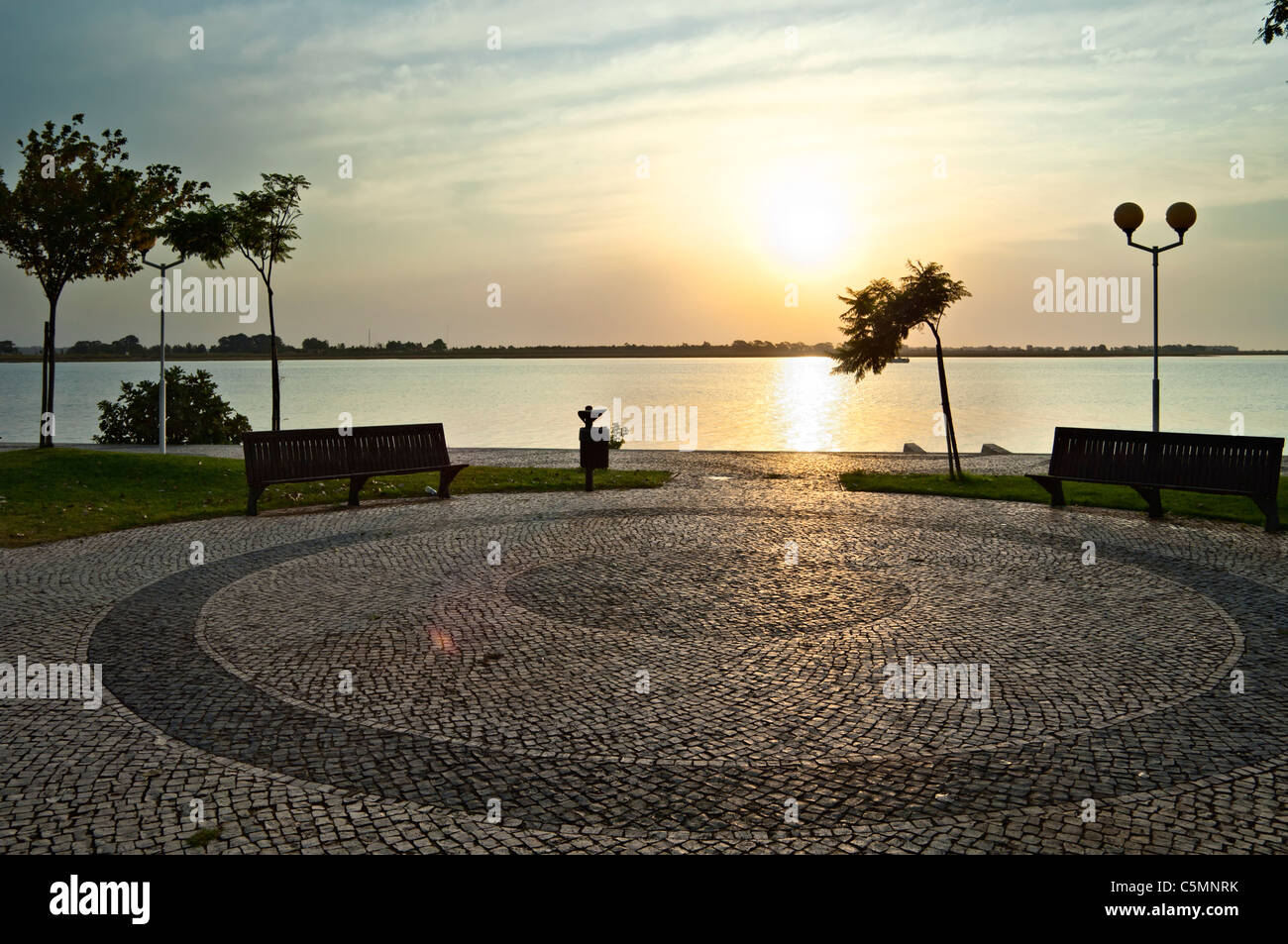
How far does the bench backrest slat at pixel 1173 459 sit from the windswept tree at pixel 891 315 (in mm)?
3514

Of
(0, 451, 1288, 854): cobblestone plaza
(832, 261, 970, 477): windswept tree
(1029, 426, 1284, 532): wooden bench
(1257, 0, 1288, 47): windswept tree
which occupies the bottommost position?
(0, 451, 1288, 854): cobblestone plaza

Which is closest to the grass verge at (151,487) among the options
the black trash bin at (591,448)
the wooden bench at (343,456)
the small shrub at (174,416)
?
the black trash bin at (591,448)

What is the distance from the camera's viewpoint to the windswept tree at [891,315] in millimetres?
16844

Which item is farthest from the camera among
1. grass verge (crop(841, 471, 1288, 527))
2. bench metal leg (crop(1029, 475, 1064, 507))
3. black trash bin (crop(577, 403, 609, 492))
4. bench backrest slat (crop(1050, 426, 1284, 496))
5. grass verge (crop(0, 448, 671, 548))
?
black trash bin (crop(577, 403, 609, 492))

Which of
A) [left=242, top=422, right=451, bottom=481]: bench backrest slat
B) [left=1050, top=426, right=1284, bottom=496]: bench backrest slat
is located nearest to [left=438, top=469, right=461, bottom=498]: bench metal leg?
[left=242, top=422, right=451, bottom=481]: bench backrest slat

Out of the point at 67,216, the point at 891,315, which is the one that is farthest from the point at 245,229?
the point at 891,315

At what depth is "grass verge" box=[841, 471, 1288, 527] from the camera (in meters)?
12.7

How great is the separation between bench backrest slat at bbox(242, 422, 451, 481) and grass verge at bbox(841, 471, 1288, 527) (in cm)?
732

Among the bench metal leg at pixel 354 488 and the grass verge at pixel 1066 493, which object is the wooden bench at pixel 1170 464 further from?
the bench metal leg at pixel 354 488

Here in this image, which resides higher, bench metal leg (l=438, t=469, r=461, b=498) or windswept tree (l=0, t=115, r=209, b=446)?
windswept tree (l=0, t=115, r=209, b=446)

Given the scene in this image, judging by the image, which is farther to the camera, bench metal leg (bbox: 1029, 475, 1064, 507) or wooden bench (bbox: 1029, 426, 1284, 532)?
bench metal leg (bbox: 1029, 475, 1064, 507)

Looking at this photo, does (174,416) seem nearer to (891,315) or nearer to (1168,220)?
(891,315)

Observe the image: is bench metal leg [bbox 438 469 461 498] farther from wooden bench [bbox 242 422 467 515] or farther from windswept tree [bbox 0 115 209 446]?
windswept tree [bbox 0 115 209 446]

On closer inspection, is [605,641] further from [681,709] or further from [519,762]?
[519,762]
